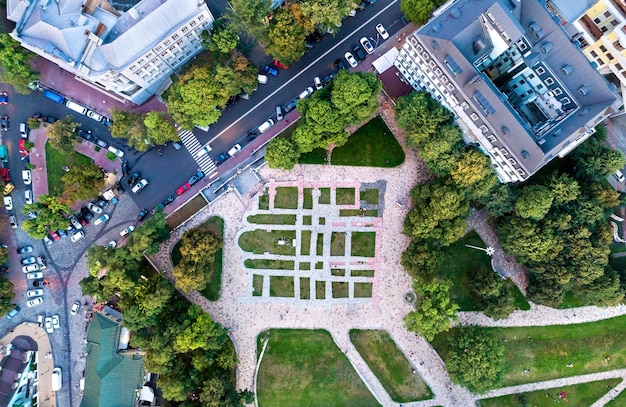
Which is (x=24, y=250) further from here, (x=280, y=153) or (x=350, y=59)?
(x=350, y=59)

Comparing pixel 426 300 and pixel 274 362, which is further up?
pixel 274 362

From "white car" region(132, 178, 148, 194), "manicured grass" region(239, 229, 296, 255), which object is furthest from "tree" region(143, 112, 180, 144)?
"manicured grass" region(239, 229, 296, 255)

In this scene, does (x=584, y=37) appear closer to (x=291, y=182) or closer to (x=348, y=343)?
(x=291, y=182)

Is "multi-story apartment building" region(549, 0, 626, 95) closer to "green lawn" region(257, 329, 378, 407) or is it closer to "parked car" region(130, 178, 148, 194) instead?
"green lawn" region(257, 329, 378, 407)

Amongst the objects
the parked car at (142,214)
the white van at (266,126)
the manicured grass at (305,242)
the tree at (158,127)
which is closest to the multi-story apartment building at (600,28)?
the white van at (266,126)

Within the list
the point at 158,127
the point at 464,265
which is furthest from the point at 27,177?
the point at 464,265

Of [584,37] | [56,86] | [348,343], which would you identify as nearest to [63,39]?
[56,86]

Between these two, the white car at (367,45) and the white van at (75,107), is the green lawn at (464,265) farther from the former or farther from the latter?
the white van at (75,107)
